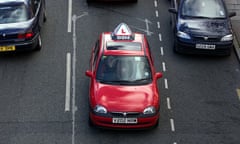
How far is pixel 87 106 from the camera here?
13273 mm

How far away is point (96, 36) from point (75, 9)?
207 centimetres

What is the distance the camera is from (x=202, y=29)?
15.5m

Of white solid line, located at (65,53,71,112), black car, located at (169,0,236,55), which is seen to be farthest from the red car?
black car, located at (169,0,236,55)

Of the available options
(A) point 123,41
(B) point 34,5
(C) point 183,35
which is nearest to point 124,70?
(A) point 123,41

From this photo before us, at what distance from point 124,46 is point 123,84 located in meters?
1.25

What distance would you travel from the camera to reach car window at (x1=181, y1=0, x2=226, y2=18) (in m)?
16.2

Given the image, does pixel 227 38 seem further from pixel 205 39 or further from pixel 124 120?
pixel 124 120

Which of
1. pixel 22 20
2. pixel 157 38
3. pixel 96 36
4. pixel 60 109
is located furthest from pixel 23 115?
pixel 157 38

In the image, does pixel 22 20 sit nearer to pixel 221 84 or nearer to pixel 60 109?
pixel 60 109

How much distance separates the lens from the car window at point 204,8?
53.3 feet

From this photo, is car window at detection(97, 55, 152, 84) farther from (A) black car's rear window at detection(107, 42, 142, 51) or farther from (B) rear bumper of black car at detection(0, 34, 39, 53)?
(B) rear bumper of black car at detection(0, 34, 39, 53)

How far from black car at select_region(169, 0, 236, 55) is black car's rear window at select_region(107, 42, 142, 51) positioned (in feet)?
8.98

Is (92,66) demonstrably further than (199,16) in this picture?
No

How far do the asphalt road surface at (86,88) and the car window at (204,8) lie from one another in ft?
3.61
